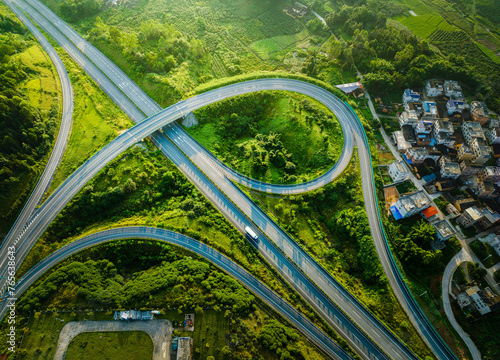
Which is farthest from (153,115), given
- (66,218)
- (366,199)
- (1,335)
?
(366,199)

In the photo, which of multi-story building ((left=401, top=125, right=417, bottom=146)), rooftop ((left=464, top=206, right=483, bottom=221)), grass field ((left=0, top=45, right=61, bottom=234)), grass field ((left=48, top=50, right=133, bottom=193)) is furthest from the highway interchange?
rooftop ((left=464, top=206, right=483, bottom=221))

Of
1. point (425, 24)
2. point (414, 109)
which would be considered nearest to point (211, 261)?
point (414, 109)

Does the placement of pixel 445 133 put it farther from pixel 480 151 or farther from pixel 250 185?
pixel 250 185

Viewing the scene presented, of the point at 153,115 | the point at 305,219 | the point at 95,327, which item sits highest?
the point at 153,115

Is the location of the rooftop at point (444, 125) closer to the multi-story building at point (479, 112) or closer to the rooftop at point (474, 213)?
the multi-story building at point (479, 112)

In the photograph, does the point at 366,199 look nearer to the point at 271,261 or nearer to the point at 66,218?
the point at 271,261

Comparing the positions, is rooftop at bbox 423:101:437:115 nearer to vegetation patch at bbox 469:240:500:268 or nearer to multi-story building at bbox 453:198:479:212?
multi-story building at bbox 453:198:479:212

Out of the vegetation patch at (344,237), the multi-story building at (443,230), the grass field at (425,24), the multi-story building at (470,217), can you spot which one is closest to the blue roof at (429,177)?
the multi-story building at (470,217)
